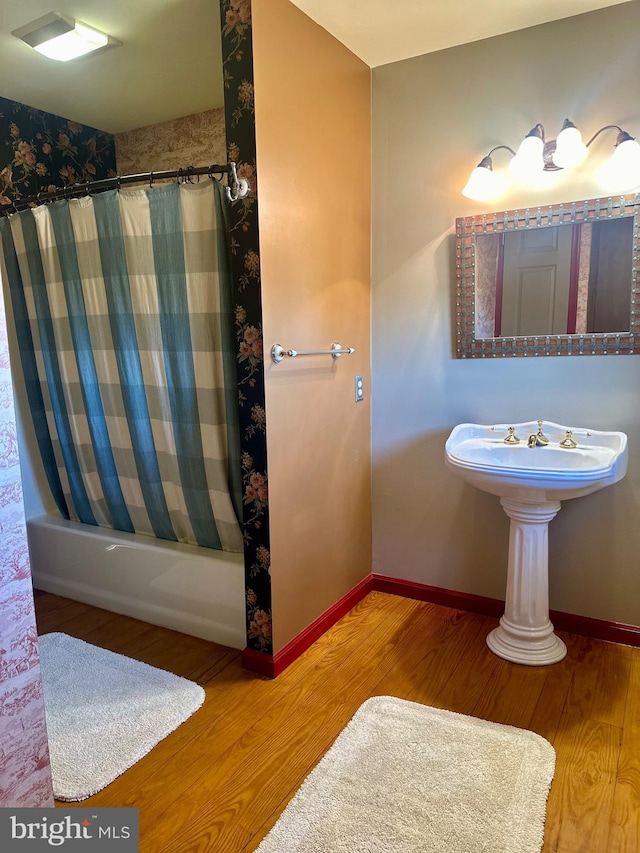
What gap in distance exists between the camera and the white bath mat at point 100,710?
5.32 feet

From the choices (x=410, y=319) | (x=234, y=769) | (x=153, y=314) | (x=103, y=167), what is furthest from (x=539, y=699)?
(x=103, y=167)

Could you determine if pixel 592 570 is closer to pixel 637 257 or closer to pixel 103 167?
pixel 637 257

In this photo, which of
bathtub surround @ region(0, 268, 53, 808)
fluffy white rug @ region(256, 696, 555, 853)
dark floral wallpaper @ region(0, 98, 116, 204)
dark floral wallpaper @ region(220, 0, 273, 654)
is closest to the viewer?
bathtub surround @ region(0, 268, 53, 808)

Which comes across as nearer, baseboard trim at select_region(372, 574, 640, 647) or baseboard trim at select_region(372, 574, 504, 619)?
baseboard trim at select_region(372, 574, 640, 647)

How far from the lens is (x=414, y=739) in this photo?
172 cm

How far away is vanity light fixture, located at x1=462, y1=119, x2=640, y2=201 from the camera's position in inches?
75.9

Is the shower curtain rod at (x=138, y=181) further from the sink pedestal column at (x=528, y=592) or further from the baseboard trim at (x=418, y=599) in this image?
the baseboard trim at (x=418, y=599)

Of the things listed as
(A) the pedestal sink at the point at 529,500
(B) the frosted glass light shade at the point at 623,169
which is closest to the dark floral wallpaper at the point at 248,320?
(A) the pedestal sink at the point at 529,500

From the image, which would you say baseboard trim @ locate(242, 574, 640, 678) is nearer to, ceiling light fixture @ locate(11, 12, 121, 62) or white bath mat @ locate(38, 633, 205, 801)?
white bath mat @ locate(38, 633, 205, 801)

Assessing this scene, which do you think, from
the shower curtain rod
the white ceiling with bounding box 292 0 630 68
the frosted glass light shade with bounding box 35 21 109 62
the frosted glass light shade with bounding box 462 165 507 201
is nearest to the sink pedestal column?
the frosted glass light shade with bounding box 462 165 507 201

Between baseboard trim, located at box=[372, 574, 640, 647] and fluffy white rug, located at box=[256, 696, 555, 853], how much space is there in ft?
2.27

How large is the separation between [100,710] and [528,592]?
5.13 ft

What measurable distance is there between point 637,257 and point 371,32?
129 centimetres

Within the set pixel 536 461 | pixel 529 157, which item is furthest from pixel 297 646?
pixel 529 157
